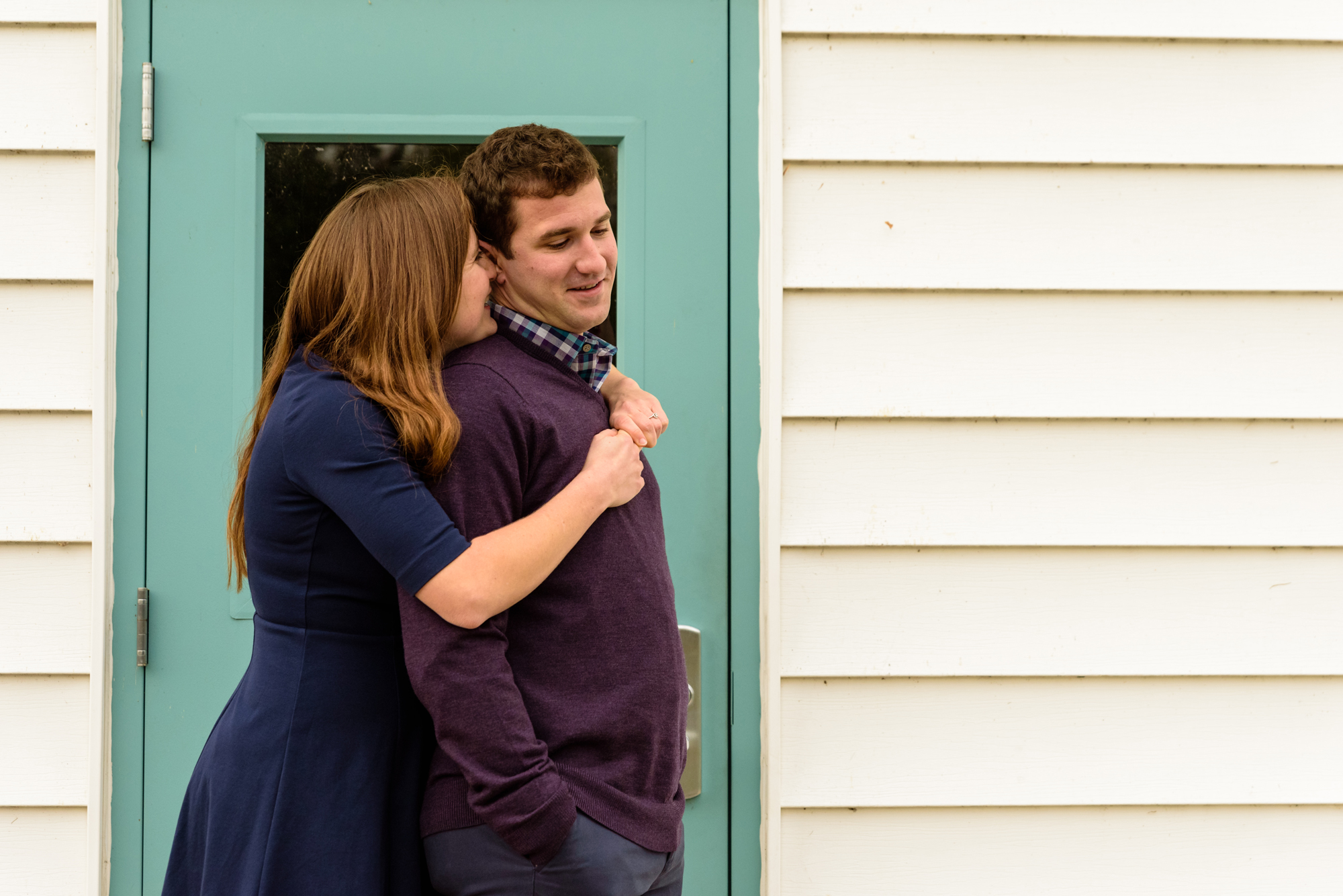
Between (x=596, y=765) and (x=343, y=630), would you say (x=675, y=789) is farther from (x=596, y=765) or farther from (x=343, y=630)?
(x=343, y=630)

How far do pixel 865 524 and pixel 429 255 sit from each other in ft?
2.87

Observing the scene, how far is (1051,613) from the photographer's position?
1.64m

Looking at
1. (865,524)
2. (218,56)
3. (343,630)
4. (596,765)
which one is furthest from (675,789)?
(218,56)

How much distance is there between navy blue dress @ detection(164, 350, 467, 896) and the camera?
108 cm

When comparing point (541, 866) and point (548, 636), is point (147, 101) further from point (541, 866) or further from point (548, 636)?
point (541, 866)

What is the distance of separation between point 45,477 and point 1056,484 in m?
1.74

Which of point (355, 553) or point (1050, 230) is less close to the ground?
point (1050, 230)

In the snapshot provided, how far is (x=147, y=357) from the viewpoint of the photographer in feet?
5.32

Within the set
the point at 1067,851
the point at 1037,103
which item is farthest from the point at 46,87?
the point at 1067,851

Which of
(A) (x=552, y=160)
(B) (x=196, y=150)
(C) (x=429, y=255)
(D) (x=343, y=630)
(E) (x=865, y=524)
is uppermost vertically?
(B) (x=196, y=150)

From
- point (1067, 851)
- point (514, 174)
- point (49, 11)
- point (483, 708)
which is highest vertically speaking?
point (49, 11)

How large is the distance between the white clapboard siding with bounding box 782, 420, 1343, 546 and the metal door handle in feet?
0.84

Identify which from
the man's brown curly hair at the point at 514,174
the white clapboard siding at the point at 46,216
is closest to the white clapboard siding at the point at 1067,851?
the man's brown curly hair at the point at 514,174

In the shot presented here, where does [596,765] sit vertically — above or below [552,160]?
below
